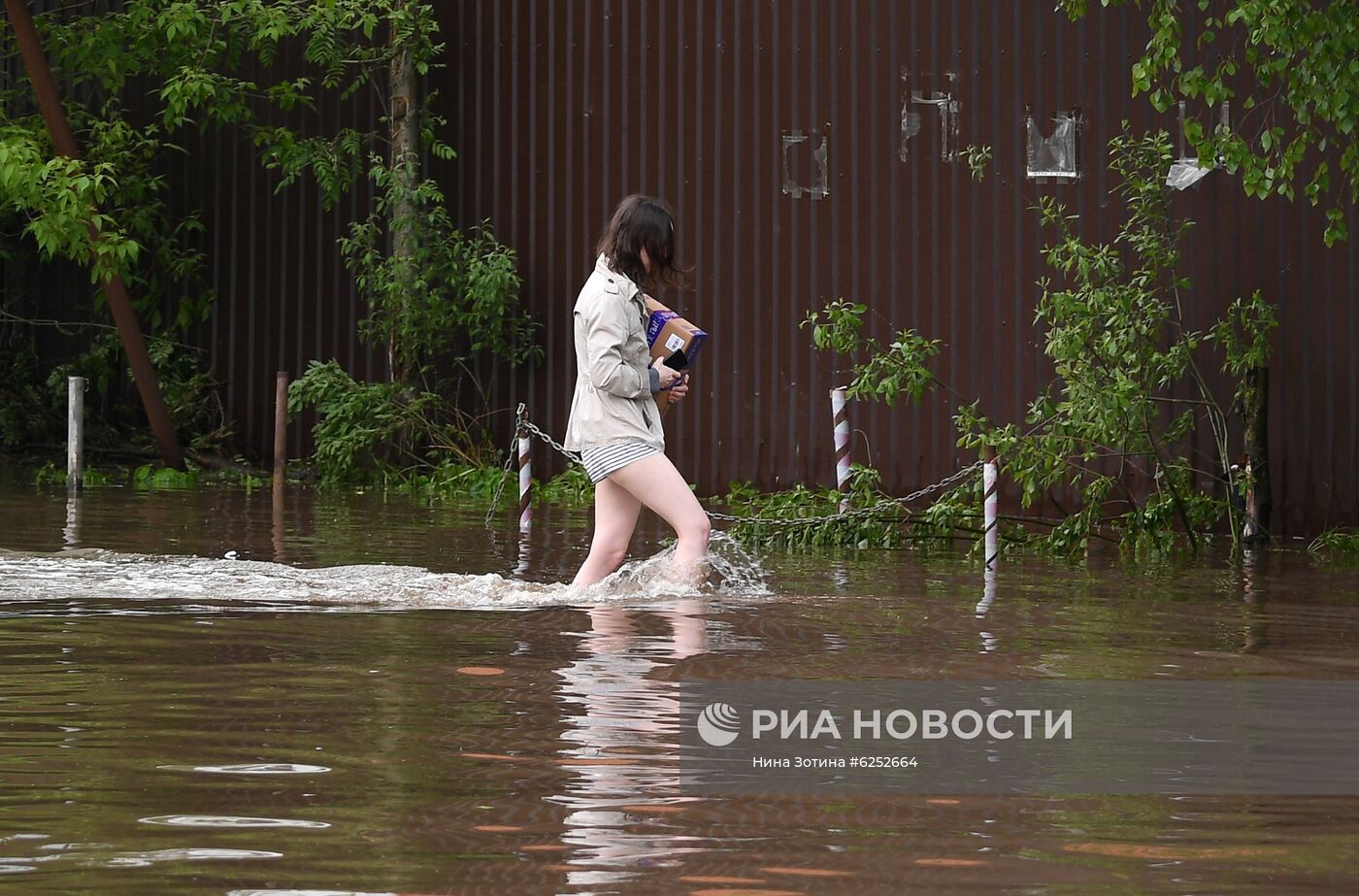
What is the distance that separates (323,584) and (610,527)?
1956 millimetres

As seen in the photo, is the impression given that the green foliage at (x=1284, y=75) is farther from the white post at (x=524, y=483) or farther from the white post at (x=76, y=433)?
the white post at (x=76, y=433)

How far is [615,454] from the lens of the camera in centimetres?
865

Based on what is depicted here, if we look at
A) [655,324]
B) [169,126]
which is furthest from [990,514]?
[169,126]

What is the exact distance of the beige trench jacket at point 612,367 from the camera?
8.52 metres

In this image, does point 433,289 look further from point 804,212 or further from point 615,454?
point 615,454

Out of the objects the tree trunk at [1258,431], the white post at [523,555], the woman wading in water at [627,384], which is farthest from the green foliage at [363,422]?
the woman wading in water at [627,384]

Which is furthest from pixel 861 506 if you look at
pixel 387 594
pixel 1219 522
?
pixel 387 594

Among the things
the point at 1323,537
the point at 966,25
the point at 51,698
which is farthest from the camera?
the point at 966,25

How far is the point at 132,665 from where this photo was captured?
24.0 ft

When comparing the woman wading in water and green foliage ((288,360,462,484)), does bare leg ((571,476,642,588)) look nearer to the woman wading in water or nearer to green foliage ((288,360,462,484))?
the woman wading in water

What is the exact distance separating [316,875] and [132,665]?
3.19 m

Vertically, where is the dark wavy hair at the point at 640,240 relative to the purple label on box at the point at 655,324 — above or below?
above

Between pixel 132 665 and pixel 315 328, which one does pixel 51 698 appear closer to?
pixel 132 665

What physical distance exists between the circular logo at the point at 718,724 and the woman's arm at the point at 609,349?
231 cm
